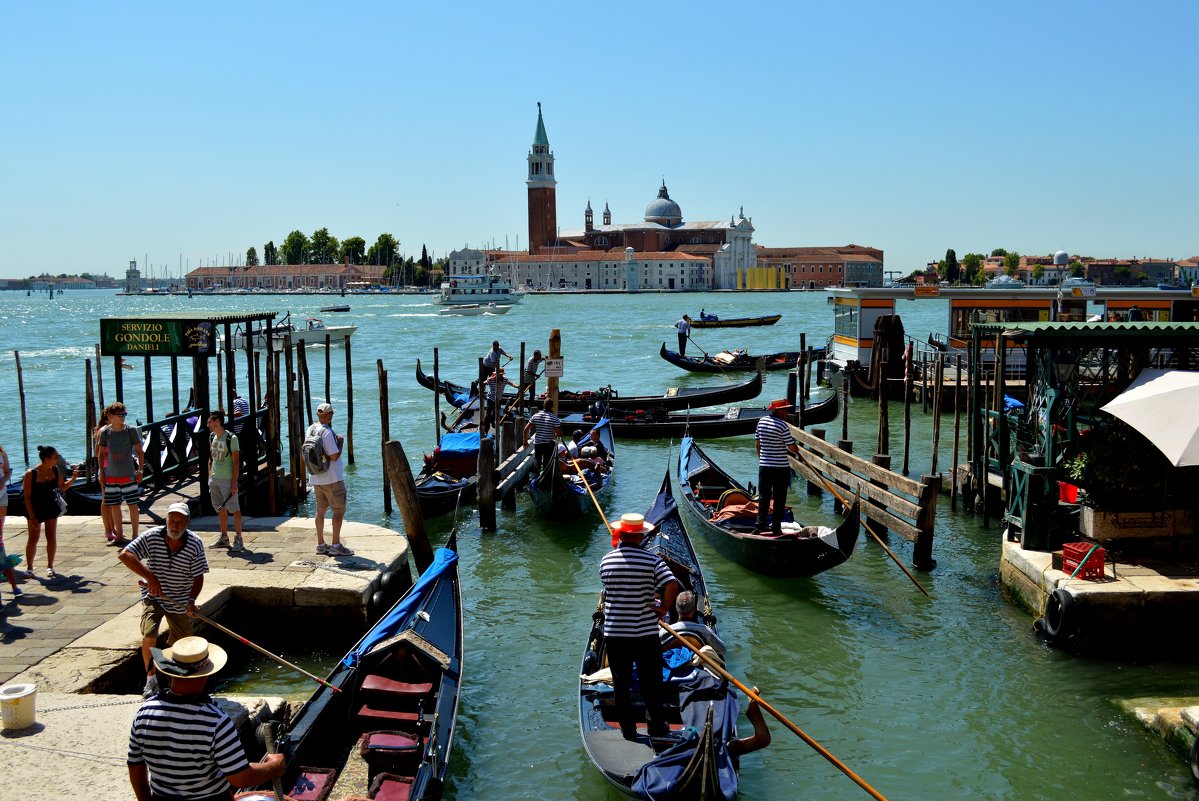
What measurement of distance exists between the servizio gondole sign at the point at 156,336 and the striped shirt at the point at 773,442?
425cm

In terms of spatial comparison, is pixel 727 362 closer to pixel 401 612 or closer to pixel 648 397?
pixel 648 397

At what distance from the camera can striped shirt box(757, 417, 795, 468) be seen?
702 cm

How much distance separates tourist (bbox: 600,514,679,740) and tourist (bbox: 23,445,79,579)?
3631mm

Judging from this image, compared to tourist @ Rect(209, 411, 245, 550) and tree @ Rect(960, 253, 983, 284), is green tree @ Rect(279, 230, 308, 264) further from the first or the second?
tourist @ Rect(209, 411, 245, 550)

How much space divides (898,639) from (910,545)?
7.78 feet

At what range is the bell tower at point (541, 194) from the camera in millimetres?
101562

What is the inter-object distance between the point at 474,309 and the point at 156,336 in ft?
190

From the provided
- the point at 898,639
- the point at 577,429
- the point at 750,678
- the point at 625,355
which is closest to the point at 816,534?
the point at 898,639

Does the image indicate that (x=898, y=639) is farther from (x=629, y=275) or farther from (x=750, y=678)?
(x=629, y=275)

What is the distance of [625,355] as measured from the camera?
36.0m

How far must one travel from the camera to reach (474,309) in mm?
65375

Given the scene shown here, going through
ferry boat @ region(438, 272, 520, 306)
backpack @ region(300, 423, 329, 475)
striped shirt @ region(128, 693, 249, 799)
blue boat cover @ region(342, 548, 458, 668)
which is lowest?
blue boat cover @ region(342, 548, 458, 668)

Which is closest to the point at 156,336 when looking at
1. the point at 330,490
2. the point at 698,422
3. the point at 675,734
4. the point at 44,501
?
the point at 44,501

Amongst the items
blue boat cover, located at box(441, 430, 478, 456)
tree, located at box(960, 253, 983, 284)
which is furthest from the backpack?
tree, located at box(960, 253, 983, 284)
